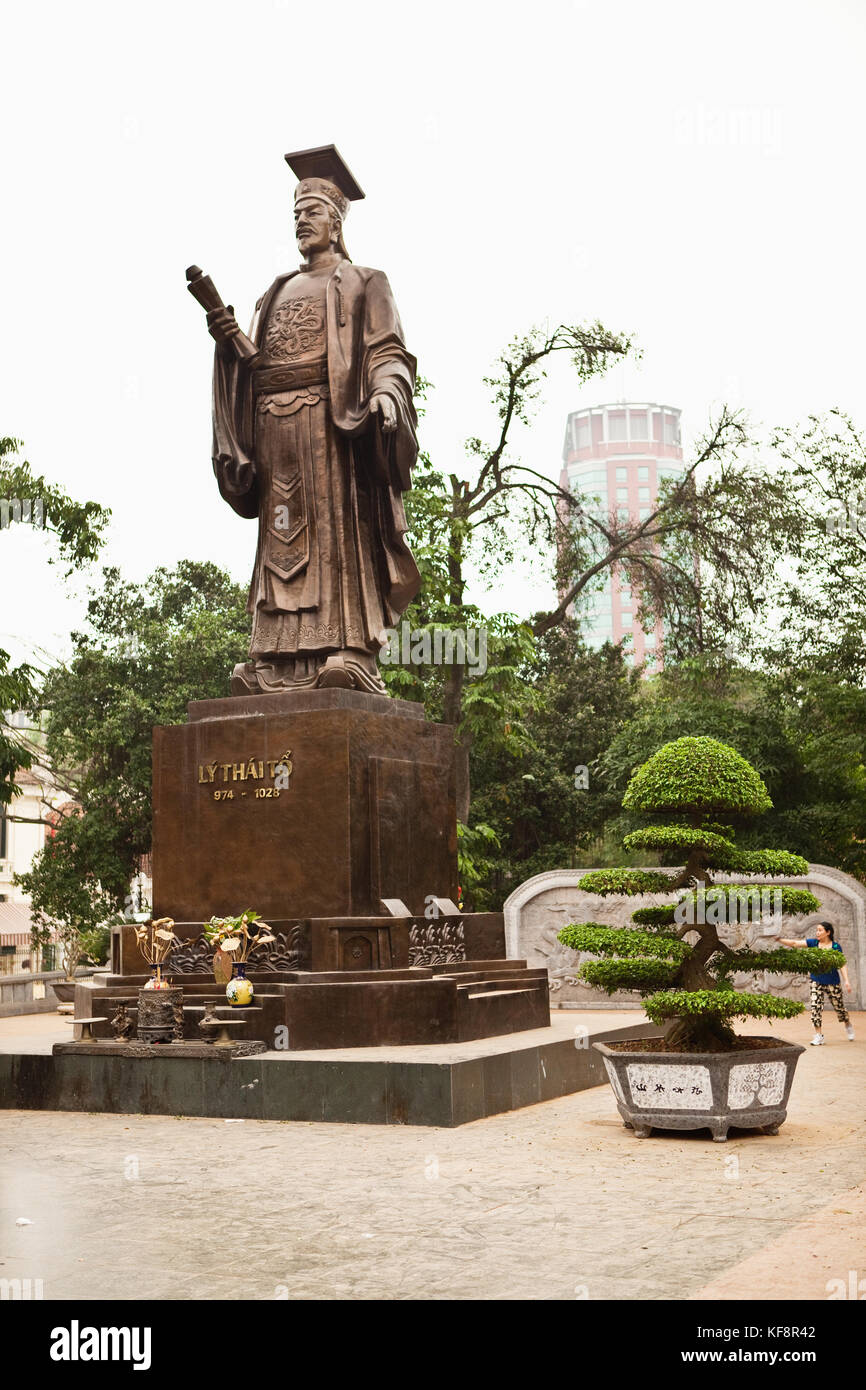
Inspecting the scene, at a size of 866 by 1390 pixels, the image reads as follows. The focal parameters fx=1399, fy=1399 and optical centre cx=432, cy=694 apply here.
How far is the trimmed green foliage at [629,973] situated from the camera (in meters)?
7.43

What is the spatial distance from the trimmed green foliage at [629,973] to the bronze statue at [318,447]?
310 centimetres

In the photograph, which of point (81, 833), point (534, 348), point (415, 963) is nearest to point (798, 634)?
point (534, 348)

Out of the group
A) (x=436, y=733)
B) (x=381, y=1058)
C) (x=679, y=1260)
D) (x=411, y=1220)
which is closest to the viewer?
(x=679, y=1260)

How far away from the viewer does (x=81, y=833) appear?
2219cm

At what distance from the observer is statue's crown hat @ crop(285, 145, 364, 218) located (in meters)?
10.3

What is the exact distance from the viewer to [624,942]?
731cm

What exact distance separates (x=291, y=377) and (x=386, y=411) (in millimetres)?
998

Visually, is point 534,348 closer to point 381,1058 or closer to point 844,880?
point 844,880

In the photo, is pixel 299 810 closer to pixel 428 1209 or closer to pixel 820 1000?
pixel 428 1209

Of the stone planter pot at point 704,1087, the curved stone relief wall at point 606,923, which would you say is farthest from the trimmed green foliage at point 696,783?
the curved stone relief wall at point 606,923

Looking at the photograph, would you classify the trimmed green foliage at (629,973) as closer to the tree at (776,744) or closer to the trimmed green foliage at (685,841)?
the trimmed green foliage at (685,841)

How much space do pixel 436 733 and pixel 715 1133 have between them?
3.94 meters

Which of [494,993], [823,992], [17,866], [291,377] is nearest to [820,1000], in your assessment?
[823,992]

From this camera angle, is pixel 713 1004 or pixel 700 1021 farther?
pixel 700 1021
